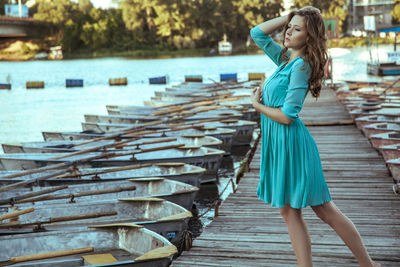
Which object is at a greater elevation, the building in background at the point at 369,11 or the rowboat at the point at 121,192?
the building in background at the point at 369,11

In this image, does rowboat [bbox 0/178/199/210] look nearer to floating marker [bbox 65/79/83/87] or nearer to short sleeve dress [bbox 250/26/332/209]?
short sleeve dress [bbox 250/26/332/209]

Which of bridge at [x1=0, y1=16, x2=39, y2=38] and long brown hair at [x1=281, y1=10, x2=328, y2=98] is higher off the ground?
bridge at [x1=0, y1=16, x2=39, y2=38]

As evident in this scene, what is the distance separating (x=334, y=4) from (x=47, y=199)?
264 feet

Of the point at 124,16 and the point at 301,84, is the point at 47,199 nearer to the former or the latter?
the point at 301,84

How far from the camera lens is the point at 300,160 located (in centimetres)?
309

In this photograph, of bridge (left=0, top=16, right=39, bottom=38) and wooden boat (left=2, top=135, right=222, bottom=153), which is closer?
wooden boat (left=2, top=135, right=222, bottom=153)

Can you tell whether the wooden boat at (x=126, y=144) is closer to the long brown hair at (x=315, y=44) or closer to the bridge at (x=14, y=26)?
the long brown hair at (x=315, y=44)

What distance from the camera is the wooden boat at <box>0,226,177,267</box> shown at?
16.2 ft

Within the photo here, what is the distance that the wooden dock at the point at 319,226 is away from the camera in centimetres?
428

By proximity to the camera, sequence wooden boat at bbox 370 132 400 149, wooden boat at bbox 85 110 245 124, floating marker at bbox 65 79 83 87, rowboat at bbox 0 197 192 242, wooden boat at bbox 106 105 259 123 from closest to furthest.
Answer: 1. rowboat at bbox 0 197 192 242
2. wooden boat at bbox 370 132 400 149
3. wooden boat at bbox 85 110 245 124
4. wooden boat at bbox 106 105 259 123
5. floating marker at bbox 65 79 83 87

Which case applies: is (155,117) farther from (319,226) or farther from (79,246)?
(319,226)

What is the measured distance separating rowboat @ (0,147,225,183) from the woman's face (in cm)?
662

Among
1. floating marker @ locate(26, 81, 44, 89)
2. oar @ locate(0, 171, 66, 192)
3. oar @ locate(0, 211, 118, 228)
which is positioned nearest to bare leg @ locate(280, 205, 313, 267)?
oar @ locate(0, 211, 118, 228)

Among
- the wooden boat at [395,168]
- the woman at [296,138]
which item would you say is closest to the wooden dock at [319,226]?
the wooden boat at [395,168]
